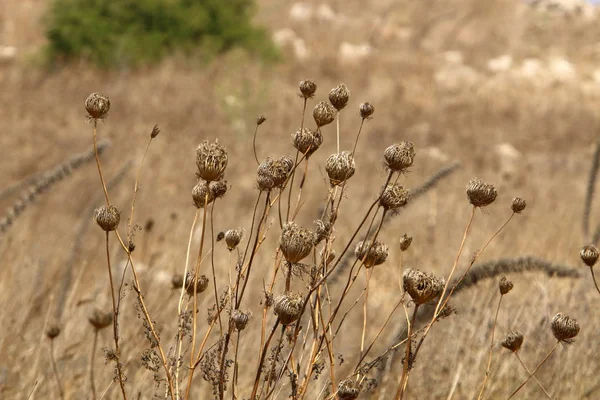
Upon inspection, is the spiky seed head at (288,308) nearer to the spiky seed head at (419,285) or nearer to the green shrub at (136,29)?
the spiky seed head at (419,285)

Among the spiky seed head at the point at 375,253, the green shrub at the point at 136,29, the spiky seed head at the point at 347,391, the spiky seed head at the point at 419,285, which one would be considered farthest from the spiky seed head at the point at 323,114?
the green shrub at the point at 136,29

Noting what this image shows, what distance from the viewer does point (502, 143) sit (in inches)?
522

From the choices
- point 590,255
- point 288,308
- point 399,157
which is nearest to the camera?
point 288,308

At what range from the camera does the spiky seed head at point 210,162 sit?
3.88 feet

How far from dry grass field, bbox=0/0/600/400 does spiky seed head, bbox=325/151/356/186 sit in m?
0.04

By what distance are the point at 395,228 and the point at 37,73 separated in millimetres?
10751

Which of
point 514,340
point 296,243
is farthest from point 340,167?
point 514,340

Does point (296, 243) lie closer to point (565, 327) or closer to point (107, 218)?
point (107, 218)

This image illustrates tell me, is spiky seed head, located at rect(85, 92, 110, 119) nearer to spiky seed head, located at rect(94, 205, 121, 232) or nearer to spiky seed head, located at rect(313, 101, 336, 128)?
spiky seed head, located at rect(94, 205, 121, 232)

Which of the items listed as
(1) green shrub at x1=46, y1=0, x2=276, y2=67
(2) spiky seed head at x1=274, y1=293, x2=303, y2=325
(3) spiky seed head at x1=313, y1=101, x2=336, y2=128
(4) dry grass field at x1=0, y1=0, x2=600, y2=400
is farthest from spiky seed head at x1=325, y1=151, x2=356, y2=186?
(1) green shrub at x1=46, y1=0, x2=276, y2=67

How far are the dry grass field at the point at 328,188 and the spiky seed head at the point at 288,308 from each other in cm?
18

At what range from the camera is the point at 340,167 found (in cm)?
126

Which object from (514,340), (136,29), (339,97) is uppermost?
(136,29)

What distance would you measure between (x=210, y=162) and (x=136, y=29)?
49.1 feet
